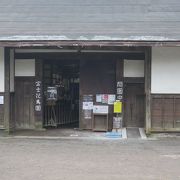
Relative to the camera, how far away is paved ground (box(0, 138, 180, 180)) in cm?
1033

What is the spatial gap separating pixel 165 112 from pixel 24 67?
595 centimetres

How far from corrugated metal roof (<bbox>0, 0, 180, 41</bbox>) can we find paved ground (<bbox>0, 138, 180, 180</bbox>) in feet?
12.5

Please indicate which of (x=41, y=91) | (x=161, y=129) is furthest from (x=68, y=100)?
(x=161, y=129)

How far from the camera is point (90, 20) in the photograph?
61.3 feet

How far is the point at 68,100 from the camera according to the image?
21.5 m

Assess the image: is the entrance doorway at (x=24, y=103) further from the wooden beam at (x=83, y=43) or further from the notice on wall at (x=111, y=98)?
the notice on wall at (x=111, y=98)

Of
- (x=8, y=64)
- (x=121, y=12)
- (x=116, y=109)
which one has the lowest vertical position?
(x=116, y=109)

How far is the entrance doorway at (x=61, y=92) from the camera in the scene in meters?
20.0

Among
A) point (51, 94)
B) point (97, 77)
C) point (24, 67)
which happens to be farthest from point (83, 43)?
point (51, 94)

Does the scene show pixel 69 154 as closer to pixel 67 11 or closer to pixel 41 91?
pixel 41 91

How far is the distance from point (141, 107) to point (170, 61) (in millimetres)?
2608

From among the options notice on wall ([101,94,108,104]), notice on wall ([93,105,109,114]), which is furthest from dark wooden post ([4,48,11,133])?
notice on wall ([101,94,108,104])

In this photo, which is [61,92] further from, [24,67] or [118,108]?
[118,108]

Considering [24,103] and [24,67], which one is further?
[24,103]
